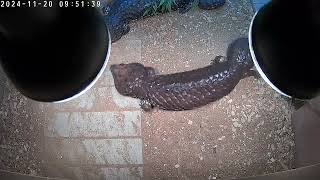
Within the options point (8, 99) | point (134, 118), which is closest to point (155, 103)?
point (134, 118)

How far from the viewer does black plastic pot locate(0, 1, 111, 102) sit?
27.5 inches

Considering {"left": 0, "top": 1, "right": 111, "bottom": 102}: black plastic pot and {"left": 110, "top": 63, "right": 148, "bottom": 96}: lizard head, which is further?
{"left": 110, "top": 63, "right": 148, "bottom": 96}: lizard head

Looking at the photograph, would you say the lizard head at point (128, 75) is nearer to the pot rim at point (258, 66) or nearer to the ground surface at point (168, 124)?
the ground surface at point (168, 124)

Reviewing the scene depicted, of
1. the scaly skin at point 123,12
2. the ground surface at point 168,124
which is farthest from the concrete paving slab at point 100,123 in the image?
the scaly skin at point 123,12

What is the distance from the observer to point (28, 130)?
2.85 ft

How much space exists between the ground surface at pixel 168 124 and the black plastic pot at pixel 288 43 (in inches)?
1.5

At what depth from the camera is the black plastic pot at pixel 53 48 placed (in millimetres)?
698

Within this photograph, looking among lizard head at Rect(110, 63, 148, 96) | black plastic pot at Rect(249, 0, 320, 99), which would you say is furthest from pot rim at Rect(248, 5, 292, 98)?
lizard head at Rect(110, 63, 148, 96)

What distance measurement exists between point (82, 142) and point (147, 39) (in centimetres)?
21

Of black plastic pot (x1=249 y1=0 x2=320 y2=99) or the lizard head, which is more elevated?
black plastic pot (x1=249 y1=0 x2=320 y2=99)

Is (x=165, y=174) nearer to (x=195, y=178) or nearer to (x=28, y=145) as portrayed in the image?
(x=195, y=178)

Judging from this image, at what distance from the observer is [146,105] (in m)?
0.83

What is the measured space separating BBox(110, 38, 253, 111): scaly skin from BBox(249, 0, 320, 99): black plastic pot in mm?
31

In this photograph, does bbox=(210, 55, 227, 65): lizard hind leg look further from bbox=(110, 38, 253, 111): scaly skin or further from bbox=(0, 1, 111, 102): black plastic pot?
bbox=(0, 1, 111, 102): black plastic pot
